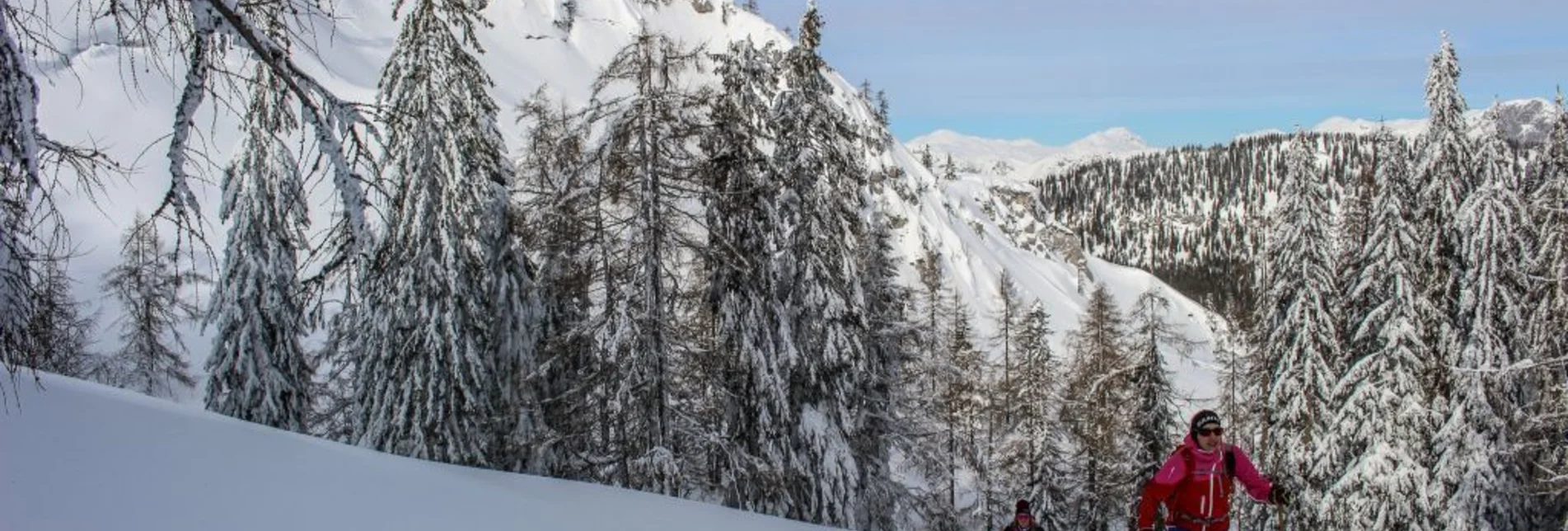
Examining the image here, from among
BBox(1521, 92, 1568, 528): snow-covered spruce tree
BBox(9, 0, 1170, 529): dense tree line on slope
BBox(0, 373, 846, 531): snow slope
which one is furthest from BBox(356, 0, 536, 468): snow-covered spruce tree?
BBox(1521, 92, 1568, 528): snow-covered spruce tree

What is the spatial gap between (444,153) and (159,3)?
1205 cm

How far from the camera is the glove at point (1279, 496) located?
6.91m

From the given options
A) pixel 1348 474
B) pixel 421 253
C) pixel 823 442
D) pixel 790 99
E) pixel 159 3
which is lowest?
pixel 1348 474


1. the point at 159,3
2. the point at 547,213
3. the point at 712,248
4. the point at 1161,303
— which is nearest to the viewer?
the point at 159,3

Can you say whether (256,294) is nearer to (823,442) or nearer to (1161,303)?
(823,442)

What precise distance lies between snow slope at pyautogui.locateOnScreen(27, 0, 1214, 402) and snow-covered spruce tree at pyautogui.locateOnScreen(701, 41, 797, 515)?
38.7m

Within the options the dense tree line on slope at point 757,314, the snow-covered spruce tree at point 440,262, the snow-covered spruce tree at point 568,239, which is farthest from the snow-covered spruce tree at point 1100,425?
the snow-covered spruce tree at point 440,262

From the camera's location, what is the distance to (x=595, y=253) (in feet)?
42.3

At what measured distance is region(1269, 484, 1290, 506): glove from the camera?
691cm

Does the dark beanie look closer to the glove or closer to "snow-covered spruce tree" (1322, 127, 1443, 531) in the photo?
the glove

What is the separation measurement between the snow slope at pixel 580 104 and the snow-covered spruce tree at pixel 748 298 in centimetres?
3865

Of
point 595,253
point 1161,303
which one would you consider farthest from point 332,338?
point 1161,303

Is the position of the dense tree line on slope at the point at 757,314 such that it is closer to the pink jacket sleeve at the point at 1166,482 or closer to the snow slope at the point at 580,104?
the pink jacket sleeve at the point at 1166,482

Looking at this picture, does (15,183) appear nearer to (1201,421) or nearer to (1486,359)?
(1201,421)
